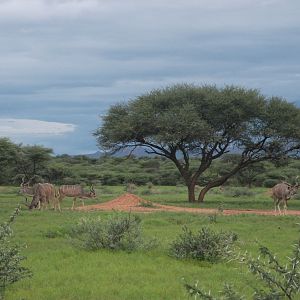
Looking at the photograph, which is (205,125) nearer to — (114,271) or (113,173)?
(114,271)

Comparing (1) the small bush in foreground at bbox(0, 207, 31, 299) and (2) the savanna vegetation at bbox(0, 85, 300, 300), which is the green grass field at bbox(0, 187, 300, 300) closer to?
(2) the savanna vegetation at bbox(0, 85, 300, 300)

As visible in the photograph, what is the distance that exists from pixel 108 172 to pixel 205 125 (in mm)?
34596

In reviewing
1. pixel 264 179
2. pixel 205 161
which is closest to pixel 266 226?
pixel 205 161

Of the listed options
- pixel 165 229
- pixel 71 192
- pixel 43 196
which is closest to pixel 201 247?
pixel 165 229

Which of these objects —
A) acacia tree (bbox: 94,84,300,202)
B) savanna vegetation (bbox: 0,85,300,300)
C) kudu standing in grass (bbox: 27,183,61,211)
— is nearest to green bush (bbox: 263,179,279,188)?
savanna vegetation (bbox: 0,85,300,300)

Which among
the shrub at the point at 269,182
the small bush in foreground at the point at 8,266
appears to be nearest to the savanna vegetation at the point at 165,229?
the small bush in foreground at the point at 8,266

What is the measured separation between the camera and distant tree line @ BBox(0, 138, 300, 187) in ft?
185

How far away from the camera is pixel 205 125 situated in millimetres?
35906

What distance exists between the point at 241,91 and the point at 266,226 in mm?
17815

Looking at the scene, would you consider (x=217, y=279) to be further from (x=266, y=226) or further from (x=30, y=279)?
(x=266, y=226)

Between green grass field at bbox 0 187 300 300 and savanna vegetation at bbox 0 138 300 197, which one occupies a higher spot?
savanna vegetation at bbox 0 138 300 197

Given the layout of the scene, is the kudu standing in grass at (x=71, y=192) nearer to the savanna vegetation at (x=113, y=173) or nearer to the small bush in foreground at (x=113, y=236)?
the small bush in foreground at (x=113, y=236)

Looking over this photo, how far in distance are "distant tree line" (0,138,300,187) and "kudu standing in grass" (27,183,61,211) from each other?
2162 centimetres

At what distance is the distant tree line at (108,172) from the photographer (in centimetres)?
5628
